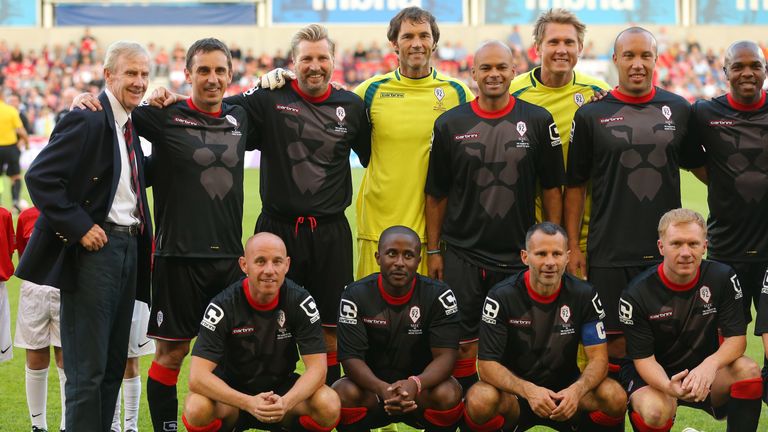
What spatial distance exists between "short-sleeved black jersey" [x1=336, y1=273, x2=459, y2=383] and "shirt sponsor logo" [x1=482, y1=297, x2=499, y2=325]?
20 centimetres

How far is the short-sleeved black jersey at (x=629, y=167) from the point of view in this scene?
593 centimetres

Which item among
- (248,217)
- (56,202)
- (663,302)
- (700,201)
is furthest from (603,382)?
(700,201)

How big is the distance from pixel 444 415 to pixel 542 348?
66cm

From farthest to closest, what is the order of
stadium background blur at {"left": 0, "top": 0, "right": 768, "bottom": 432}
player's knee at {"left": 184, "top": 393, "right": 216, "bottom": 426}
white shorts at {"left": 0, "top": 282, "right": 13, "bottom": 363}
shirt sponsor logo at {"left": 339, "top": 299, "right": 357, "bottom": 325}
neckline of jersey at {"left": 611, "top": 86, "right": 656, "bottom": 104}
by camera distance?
stadium background blur at {"left": 0, "top": 0, "right": 768, "bottom": 432} < white shorts at {"left": 0, "top": 282, "right": 13, "bottom": 363} < neckline of jersey at {"left": 611, "top": 86, "right": 656, "bottom": 104} < shirt sponsor logo at {"left": 339, "top": 299, "right": 357, "bottom": 325} < player's knee at {"left": 184, "top": 393, "right": 216, "bottom": 426}

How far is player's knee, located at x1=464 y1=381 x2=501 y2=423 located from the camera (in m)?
5.55

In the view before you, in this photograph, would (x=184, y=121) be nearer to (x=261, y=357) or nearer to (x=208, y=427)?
(x=261, y=357)

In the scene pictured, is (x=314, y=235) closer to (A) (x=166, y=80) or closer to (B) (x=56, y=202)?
(B) (x=56, y=202)

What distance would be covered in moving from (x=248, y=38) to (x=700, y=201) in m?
19.2

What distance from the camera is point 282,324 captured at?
573 cm

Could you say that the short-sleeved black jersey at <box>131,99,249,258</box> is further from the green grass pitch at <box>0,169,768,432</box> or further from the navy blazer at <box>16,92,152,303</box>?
A: the green grass pitch at <box>0,169,768,432</box>

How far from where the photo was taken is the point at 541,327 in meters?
5.75

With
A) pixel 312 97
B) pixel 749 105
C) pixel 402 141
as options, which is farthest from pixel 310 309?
pixel 749 105

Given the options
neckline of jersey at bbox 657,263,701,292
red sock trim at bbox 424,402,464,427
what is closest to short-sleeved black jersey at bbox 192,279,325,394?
red sock trim at bbox 424,402,464,427

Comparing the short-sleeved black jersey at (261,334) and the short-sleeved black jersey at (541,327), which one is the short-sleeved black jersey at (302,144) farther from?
the short-sleeved black jersey at (541,327)
